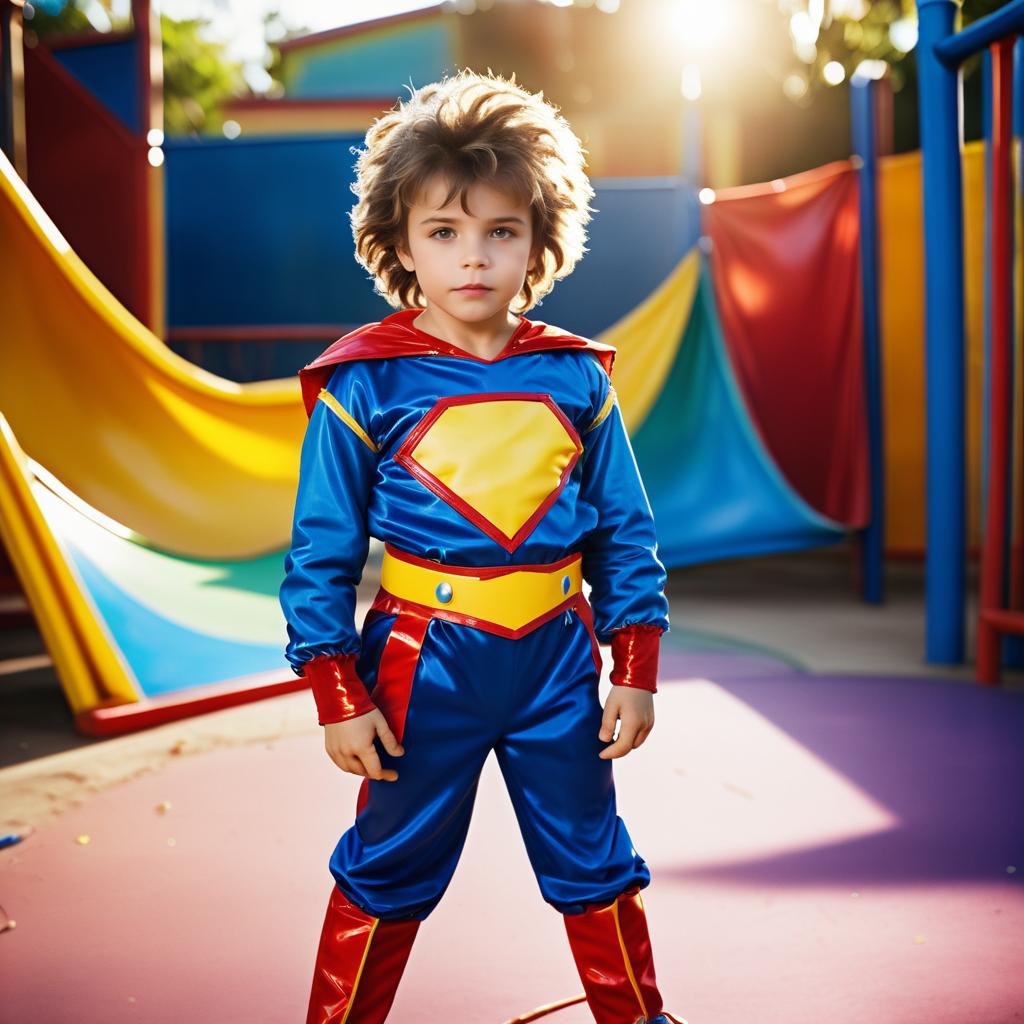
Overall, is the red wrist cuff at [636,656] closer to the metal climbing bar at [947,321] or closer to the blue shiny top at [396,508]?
the blue shiny top at [396,508]

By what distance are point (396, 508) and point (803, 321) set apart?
3.81 meters

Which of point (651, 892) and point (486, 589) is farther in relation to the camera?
point (651, 892)

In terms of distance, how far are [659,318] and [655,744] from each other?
7.87ft

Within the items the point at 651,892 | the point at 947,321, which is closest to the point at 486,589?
the point at 651,892

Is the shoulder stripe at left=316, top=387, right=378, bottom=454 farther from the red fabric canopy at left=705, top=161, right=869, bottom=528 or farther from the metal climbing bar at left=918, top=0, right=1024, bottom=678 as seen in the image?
the red fabric canopy at left=705, top=161, right=869, bottom=528

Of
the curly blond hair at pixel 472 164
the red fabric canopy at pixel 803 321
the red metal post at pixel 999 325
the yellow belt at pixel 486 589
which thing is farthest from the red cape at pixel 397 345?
the red fabric canopy at pixel 803 321

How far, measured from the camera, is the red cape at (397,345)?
4.12 feet

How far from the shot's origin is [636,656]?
130 centimetres

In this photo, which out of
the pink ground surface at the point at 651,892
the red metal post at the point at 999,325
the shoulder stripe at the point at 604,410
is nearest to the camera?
the shoulder stripe at the point at 604,410

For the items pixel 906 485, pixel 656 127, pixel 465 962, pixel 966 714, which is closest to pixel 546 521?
pixel 465 962

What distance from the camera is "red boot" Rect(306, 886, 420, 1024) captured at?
1.27 metres

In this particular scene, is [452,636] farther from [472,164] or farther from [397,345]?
[472,164]

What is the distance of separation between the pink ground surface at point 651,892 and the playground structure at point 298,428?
1.78 ft

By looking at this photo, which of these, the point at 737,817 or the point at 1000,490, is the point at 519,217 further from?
the point at 1000,490
